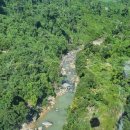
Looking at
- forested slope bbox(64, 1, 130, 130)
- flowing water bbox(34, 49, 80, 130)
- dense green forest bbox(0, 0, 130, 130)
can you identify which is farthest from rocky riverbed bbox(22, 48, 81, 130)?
forested slope bbox(64, 1, 130, 130)

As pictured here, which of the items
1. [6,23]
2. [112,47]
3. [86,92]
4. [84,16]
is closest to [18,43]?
[6,23]

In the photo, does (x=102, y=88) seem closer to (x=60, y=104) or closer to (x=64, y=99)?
(x=60, y=104)

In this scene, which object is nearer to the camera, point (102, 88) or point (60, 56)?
point (102, 88)

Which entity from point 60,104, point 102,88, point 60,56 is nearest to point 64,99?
point 60,104

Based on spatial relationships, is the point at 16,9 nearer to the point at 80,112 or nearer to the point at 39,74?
the point at 39,74

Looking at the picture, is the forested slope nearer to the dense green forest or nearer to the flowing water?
the dense green forest

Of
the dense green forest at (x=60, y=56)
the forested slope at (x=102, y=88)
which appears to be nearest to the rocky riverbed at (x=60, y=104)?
the dense green forest at (x=60, y=56)
